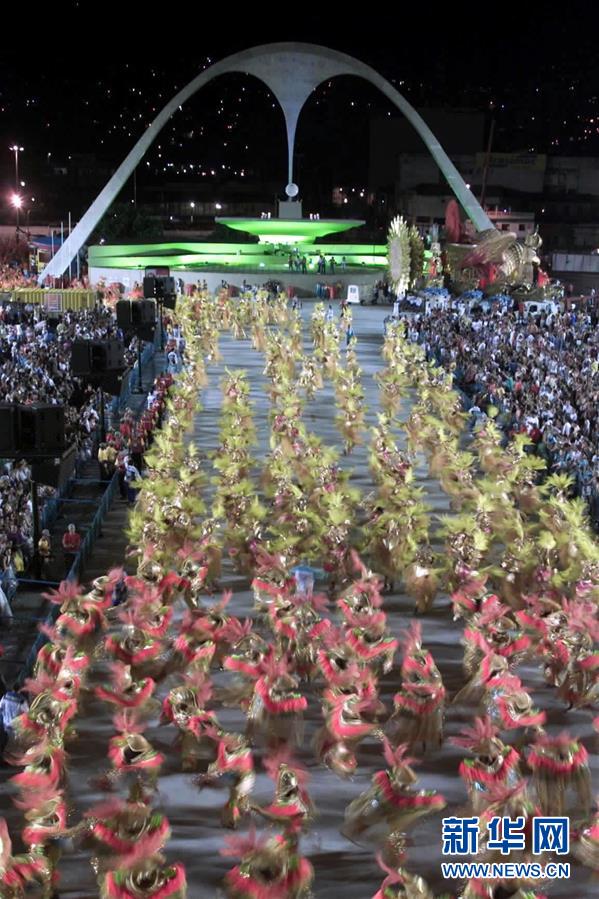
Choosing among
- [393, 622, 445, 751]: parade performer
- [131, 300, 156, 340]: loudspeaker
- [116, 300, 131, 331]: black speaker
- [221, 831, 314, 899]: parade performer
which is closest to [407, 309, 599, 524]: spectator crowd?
[393, 622, 445, 751]: parade performer

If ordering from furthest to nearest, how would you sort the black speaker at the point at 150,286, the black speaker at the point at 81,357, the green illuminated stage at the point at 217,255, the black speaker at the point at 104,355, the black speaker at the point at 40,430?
1. the green illuminated stage at the point at 217,255
2. the black speaker at the point at 150,286
3. the black speaker at the point at 81,357
4. the black speaker at the point at 104,355
5. the black speaker at the point at 40,430

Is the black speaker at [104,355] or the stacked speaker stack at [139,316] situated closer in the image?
the black speaker at [104,355]

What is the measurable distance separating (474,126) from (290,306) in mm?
30580

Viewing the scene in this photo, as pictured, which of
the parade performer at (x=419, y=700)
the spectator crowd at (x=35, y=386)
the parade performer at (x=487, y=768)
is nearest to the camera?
the parade performer at (x=487, y=768)

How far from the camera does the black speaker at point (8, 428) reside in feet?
34.3

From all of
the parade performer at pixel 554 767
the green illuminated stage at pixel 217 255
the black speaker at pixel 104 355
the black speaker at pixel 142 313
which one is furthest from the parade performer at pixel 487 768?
the green illuminated stage at pixel 217 255

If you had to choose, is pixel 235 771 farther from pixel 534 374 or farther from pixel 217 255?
pixel 217 255

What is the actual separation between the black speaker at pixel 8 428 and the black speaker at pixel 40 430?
5cm

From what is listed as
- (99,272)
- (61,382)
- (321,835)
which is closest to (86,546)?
(321,835)

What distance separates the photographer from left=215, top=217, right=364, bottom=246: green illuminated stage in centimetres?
4519

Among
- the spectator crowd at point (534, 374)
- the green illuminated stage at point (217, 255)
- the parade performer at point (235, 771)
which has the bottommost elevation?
the parade performer at point (235, 771)

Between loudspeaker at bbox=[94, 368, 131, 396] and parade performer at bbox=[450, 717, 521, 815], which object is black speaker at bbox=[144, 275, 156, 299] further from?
parade performer at bbox=[450, 717, 521, 815]

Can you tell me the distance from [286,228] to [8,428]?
36.3 metres

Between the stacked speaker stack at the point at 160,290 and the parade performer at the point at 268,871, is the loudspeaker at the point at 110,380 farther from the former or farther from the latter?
the parade performer at the point at 268,871
